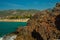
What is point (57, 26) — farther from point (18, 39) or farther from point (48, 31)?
point (18, 39)

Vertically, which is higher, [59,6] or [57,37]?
[59,6]

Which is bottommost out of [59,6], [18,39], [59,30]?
[18,39]

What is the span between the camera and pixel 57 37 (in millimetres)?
15398

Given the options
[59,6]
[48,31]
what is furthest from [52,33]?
[59,6]

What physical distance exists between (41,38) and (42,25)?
1.09 m

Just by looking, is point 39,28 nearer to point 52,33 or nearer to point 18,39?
point 52,33

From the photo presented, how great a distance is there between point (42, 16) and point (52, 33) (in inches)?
136

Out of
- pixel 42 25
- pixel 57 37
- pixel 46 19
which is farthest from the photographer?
pixel 46 19

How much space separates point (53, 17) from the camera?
683 inches

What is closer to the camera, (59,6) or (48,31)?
(48,31)

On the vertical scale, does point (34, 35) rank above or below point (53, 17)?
below

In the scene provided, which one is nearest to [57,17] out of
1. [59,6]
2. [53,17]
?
[53,17]

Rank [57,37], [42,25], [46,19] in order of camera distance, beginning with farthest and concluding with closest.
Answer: [46,19] → [42,25] → [57,37]

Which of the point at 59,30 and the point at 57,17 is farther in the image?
the point at 57,17
